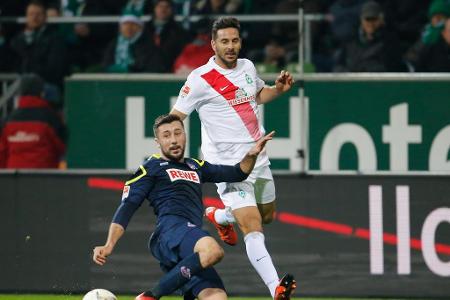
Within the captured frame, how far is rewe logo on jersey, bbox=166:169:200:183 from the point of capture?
30.0 feet

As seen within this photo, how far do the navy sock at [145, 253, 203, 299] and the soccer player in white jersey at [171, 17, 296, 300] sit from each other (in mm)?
1438

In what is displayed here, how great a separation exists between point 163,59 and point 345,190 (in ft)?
10.4

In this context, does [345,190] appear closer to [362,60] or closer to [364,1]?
[362,60]

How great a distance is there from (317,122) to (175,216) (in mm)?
3208

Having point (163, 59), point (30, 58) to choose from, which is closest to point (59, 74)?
point (30, 58)

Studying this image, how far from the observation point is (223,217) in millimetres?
10844

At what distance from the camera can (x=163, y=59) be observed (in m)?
14.1

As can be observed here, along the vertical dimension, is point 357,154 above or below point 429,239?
above

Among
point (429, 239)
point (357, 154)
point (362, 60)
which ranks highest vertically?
point (362, 60)

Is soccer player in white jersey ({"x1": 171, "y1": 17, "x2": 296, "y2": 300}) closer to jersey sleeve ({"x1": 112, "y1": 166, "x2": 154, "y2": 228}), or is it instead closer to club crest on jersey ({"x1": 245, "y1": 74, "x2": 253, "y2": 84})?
club crest on jersey ({"x1": 245, "y1": 74, "x2": 253, "y2": 84})

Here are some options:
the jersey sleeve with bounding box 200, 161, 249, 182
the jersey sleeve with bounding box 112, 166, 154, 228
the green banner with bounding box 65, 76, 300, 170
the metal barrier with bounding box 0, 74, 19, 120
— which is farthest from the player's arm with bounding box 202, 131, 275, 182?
the metal barrier with bounding box 0, 74, 19, 120

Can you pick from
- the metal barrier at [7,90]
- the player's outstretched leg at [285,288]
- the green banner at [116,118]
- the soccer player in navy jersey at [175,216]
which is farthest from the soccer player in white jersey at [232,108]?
the metal barrier at [7,90]

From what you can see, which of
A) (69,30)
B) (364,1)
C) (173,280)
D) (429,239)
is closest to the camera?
(173,280)

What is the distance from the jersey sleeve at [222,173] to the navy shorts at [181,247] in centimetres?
52
